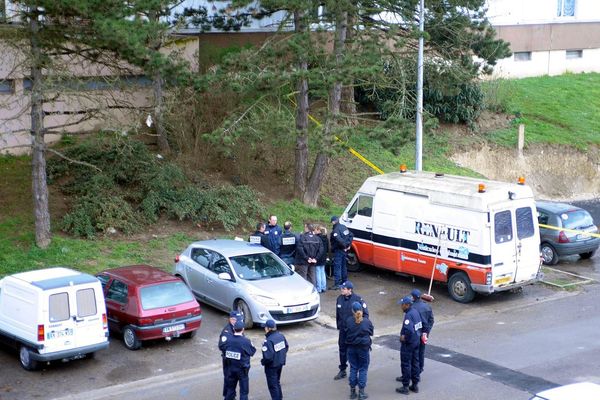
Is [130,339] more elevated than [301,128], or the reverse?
[301,128]

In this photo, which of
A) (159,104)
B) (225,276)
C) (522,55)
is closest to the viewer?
(225,276)

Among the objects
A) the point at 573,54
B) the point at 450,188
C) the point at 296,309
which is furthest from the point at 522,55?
the point at 296,309

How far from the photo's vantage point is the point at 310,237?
58.9ft

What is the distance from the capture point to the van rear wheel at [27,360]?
1351 centimetres

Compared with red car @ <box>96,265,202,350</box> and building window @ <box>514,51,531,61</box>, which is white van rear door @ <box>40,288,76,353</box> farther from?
building window @ <box>514,51,531,61</box>

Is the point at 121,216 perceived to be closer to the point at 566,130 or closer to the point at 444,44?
the point at 444,44

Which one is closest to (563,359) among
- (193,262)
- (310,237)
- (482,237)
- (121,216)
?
(482,237)

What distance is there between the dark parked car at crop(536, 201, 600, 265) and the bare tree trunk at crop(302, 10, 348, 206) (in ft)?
18.1

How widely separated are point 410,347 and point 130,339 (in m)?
4.94

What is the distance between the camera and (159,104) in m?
20.2

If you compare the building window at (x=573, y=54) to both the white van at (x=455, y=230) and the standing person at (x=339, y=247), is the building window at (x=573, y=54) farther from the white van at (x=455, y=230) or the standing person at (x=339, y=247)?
the standing person at (x=339, y=247)

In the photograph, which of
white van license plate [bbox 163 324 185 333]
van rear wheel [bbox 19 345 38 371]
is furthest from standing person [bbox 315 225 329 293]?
van rear wheel [bbox 19 345 38 371]

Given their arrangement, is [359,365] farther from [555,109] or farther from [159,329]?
[555,109]

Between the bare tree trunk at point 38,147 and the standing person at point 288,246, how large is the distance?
205 inches
